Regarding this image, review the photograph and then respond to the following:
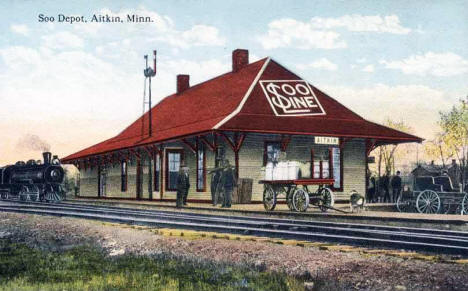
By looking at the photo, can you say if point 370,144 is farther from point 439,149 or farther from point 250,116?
point 439,149

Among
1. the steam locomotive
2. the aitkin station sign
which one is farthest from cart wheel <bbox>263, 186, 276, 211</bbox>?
the steam locomotive

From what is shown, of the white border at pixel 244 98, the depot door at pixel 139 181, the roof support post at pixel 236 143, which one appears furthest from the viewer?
the depot door at pixel 139 181

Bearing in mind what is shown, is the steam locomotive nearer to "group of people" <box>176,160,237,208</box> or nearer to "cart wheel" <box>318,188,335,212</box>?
"group of people" <box>176,160,237,208</box>

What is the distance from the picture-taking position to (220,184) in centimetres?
2077

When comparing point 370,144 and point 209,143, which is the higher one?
point 370,144

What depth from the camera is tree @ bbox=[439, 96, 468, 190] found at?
4612 cm

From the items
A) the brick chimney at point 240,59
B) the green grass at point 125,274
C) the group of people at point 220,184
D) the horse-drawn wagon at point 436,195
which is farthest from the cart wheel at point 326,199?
the brick chimney at point 240,59

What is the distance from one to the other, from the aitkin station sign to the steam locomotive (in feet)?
39.2

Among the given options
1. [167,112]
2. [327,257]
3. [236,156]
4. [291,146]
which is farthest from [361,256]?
[167,112]

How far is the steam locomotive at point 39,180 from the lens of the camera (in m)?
30.1

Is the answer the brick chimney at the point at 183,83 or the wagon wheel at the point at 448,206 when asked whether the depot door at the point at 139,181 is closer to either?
the brick chimney at the point at 183,83

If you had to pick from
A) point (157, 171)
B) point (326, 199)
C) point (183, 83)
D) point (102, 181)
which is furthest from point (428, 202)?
point (102, 181)

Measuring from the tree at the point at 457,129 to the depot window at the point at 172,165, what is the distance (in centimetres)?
2548

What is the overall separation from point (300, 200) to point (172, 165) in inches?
457
